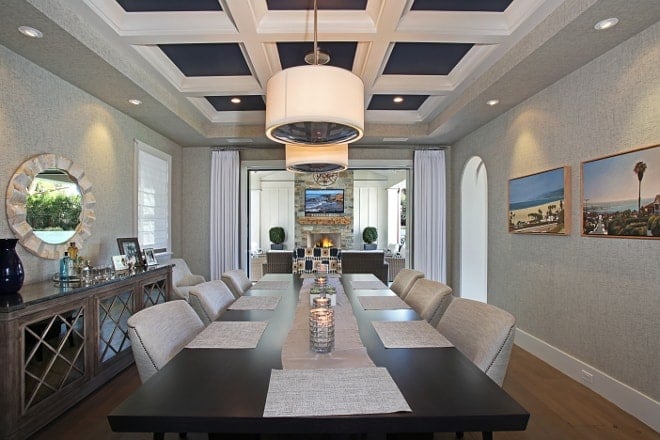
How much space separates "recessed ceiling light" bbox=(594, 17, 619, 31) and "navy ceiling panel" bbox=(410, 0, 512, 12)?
561 mm

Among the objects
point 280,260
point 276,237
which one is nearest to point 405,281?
point 280,260

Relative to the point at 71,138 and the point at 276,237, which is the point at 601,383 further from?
the point at 276,237

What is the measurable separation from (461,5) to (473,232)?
3.59 metres

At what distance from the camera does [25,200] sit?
8.60ft

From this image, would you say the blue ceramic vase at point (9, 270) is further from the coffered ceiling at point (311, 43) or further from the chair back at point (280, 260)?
the chair back at point (280, 260)

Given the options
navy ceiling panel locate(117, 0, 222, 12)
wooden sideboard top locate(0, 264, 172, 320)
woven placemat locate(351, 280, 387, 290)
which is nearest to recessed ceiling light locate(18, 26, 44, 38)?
navy ceiling panel locate(117, 0, 222, 12)

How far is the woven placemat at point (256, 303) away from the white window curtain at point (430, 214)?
11.5 feet

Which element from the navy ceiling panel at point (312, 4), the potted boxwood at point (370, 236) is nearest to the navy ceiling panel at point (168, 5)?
the navy ceiling panel at point (312, 4)

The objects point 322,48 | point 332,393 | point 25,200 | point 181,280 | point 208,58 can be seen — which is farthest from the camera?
point 181,280

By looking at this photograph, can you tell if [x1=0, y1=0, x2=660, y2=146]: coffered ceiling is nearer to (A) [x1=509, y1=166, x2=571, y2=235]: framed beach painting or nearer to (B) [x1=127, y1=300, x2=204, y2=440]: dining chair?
(A) [x1=509, y1=166, x2=571, y2=235]: framed beach painting

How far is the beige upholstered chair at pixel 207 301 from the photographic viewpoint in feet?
7.13

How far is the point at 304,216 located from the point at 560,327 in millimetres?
8080

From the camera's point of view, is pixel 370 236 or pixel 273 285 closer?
pixel 273 285

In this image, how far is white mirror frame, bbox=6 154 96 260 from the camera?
2527mm
